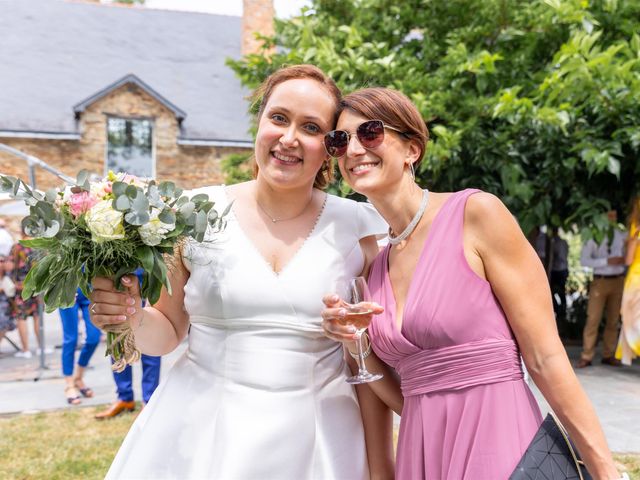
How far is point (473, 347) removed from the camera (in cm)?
202

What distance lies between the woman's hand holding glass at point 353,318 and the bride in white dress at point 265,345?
A: 3.0 inches

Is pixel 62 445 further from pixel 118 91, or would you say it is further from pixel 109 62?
pixel 109 62

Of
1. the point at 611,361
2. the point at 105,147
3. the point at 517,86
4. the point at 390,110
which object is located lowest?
the point at 611,361

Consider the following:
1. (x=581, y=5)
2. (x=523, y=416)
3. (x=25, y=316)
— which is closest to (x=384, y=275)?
(x=523, y=416)

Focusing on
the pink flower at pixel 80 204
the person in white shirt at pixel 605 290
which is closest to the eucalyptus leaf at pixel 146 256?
the pink flower at pixel 80 204

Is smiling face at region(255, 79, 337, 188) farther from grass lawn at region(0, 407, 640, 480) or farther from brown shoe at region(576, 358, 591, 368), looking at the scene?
brown shoe at region(576, 358, 591, 368)

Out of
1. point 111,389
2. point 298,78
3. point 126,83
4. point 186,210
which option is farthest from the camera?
point 126,83

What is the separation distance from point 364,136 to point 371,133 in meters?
0.03

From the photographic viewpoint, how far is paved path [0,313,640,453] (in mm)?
6160

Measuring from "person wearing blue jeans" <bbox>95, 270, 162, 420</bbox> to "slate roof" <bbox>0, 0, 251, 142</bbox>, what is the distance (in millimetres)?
13380

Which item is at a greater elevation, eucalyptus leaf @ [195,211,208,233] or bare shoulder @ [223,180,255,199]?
bare shoulder @ [223,180,255,199]

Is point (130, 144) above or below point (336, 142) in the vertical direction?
below

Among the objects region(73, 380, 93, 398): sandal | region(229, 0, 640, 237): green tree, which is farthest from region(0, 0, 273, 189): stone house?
region(73, 380, 93, 398): sandal

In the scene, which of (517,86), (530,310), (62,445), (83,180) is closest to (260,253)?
(83,180)
